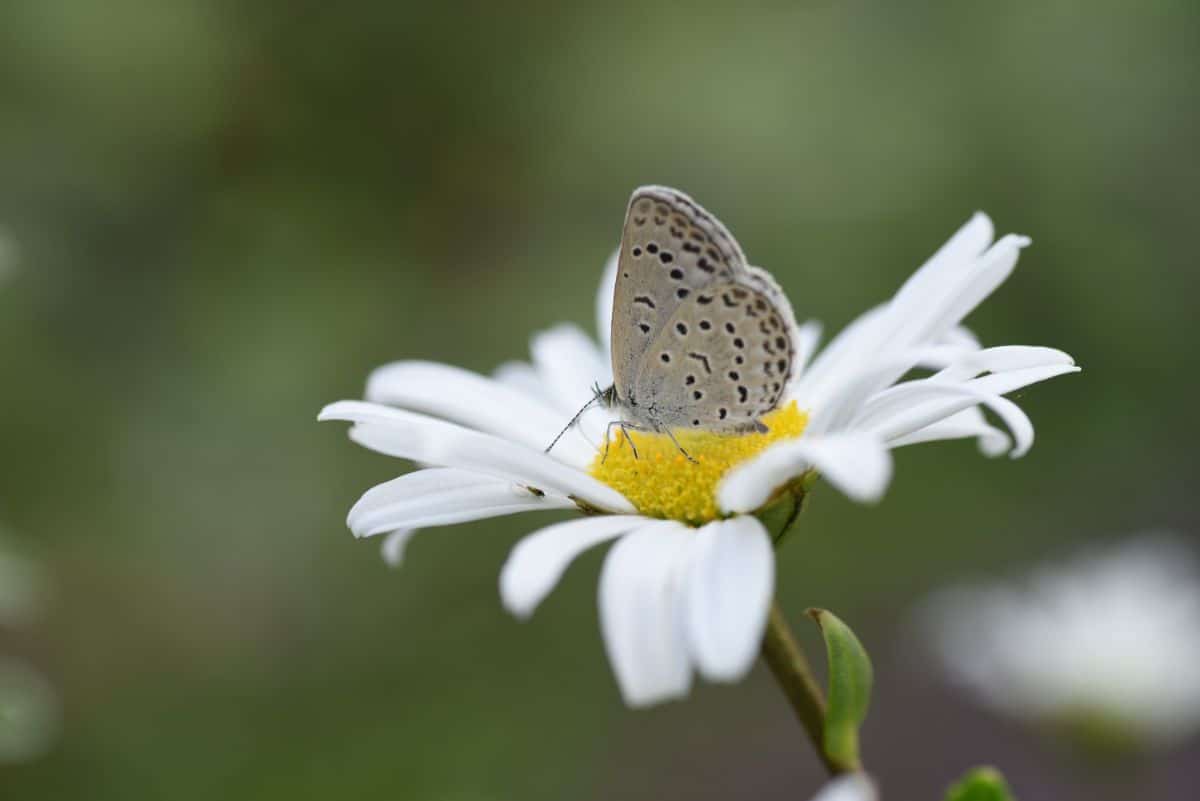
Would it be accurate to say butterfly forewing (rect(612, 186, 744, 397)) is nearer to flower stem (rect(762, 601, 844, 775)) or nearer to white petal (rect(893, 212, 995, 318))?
→ white petal (rect(893, 212, 995, 318))

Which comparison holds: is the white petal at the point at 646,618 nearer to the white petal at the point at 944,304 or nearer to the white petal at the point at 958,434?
the white petal at the point at 958,434

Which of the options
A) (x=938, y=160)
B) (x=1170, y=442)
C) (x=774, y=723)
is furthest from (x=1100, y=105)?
(x=774, y=723)

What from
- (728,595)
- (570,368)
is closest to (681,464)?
(728,595)

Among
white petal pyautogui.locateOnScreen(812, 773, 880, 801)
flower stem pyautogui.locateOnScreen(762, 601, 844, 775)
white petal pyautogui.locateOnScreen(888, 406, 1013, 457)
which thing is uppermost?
white petal pyautogui.locateOnScreen(888, 406, 1013, 457)

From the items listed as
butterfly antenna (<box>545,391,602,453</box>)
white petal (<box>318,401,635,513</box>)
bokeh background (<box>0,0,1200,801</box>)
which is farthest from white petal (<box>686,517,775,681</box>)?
bokeh background (<box>0,0,1200,801</box>)

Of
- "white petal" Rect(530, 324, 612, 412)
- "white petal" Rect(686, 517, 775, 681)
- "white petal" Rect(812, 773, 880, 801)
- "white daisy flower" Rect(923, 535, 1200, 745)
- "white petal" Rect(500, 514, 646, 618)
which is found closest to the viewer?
"white petal" Rect(812, 773, 880, 801)

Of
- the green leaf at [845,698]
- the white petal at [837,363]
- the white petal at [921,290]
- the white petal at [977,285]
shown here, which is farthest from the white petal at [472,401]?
the green leaf at [845,698]
